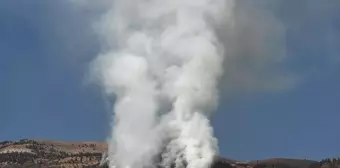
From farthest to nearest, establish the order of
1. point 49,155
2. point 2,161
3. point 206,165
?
point 49,155 < point 2,161 < point 206,165

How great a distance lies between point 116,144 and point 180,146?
1016 centimetres

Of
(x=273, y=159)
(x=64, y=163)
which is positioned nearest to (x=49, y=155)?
(x=64, y=163)

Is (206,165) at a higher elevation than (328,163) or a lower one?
lower

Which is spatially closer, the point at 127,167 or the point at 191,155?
the point at 191,155

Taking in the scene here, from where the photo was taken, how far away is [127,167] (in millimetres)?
66438

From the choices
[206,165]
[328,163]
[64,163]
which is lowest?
[206,165]

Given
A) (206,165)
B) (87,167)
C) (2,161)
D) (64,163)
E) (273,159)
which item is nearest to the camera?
(206,165)

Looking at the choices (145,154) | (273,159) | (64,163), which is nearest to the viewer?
(145,154)

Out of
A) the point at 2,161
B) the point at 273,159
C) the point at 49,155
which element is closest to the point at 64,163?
the point at 2,161

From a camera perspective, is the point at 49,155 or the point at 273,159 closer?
the point at 273,159

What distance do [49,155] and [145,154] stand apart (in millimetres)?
135980

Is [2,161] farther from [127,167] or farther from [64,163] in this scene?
[127,167]

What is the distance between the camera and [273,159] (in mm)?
91875

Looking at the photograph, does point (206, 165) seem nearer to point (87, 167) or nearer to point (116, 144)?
→ point (116, 144)
